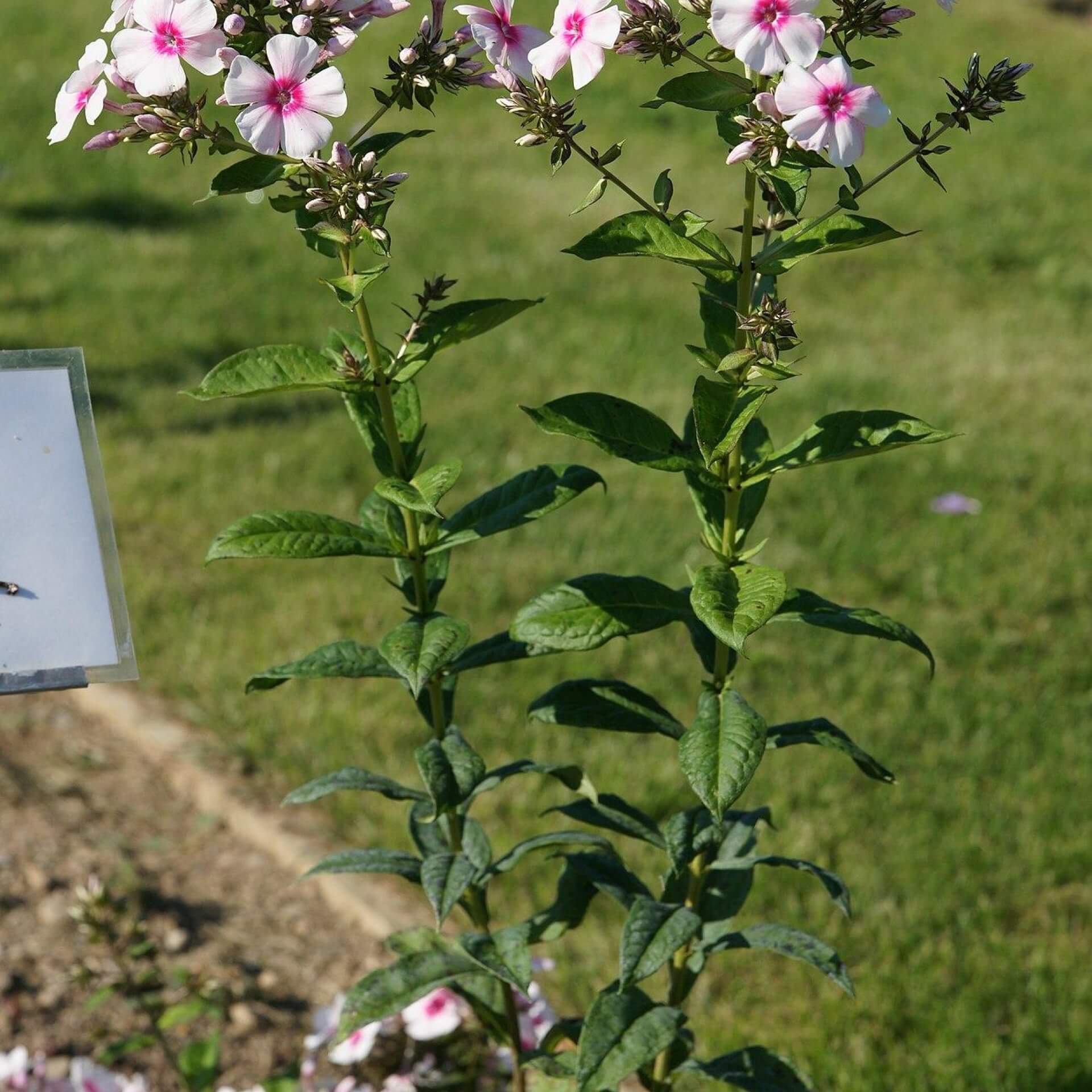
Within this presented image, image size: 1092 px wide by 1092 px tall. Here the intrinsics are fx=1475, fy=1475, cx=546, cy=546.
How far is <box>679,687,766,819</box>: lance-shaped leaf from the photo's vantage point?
4.36 feet

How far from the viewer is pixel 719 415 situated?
4.59 feet

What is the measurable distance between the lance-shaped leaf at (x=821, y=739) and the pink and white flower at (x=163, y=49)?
0.85 m

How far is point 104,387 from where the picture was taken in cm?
478

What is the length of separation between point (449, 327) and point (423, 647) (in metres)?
0.33

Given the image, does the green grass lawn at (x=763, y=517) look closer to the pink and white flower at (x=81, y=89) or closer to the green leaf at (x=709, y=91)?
the green leaf at (x=709, y=91)

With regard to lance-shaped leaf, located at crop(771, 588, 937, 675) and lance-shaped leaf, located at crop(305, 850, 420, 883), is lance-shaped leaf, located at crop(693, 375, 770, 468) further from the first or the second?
lance-shaped leaf, located at crop(305, 850, 420, 883)

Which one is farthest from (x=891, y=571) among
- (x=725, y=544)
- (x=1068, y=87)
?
(x=1068, y=87)

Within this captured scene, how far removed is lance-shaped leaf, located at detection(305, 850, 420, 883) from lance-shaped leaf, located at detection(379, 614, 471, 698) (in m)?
0.34

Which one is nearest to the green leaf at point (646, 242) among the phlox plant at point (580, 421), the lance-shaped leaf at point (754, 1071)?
the phlox plant at point (580, 421)

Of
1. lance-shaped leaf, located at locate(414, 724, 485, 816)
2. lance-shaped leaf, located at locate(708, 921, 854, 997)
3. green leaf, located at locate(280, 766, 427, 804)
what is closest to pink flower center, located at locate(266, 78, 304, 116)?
lance-shaped leaf, located at locate(414, 724, 485, 816)

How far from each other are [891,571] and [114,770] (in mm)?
2017

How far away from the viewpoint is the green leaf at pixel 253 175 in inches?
53.5

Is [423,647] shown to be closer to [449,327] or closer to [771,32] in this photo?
[449,327]

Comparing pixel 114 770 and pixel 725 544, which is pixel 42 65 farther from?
pixel 725 544
